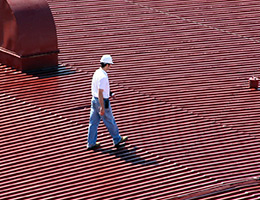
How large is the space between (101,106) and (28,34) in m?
2.57

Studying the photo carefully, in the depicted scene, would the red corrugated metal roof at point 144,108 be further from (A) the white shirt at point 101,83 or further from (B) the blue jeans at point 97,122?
(A) the white shirt at point 101,83

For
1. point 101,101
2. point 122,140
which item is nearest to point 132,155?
point 122,140

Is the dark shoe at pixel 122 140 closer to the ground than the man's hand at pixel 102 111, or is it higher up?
closer to the ground

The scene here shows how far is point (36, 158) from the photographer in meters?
8.20

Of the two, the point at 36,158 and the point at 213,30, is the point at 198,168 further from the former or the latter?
the point at 213,30

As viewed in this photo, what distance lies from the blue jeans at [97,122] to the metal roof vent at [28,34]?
2.29 m

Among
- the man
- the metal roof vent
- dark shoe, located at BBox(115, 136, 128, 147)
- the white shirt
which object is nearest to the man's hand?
the man

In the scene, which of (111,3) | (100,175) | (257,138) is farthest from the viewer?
(111,3)

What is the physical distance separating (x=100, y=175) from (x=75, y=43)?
392 cm

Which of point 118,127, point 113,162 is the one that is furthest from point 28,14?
point 113,162

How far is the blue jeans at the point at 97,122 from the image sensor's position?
8125 mm

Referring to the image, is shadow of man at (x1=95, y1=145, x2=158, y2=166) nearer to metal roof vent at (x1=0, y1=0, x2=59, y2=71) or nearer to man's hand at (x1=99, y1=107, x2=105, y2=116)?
man's hand at (x1=99, y1=107, x2=105, y2=116)

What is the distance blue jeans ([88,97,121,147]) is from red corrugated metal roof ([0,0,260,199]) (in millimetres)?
206

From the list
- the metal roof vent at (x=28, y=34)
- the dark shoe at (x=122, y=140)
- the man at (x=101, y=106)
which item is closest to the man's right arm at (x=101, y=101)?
the man at (x=101, y=106)
